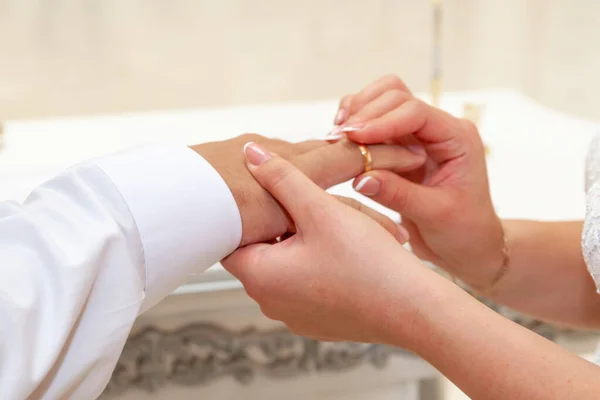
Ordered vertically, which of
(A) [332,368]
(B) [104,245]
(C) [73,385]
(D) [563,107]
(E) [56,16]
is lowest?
(A) [332,368]

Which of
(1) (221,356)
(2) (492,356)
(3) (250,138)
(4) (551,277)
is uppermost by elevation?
(3) (250,138)

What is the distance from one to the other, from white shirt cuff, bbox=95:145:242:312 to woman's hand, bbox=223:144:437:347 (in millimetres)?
38

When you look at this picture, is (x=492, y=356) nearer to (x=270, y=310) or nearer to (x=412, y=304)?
(x=412, y=304)

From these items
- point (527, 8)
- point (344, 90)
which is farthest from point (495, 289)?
point (527, 8)

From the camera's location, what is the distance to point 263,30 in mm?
1447

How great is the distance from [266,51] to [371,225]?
98cm

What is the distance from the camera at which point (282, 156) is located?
716 millimetres

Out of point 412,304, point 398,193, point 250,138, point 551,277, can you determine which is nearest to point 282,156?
point 250,138

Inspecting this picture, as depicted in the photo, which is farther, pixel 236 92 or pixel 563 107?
pixel 563 107

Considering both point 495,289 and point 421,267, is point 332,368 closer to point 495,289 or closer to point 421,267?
point 495,289

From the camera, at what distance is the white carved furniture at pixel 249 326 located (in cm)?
87

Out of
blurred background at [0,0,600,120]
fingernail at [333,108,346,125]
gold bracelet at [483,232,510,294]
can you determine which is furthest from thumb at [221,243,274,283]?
blurred background at [0,0,600,120]

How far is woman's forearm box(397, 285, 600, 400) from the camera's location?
1.54ft

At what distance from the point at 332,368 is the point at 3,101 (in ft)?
3.03
